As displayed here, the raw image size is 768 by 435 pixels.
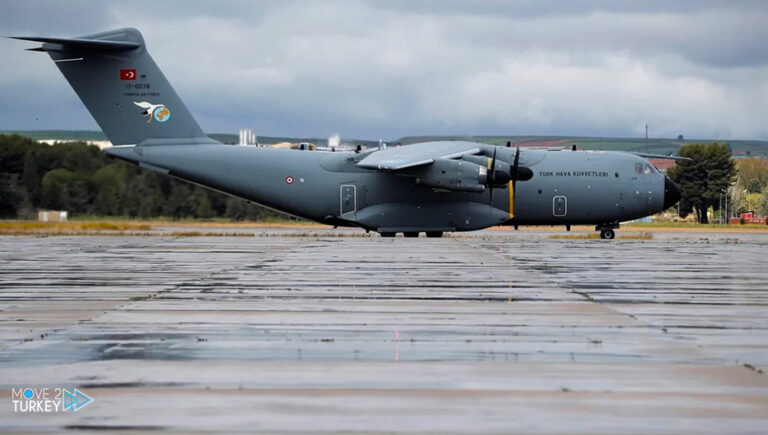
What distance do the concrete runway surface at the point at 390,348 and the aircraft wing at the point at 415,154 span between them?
15.6m

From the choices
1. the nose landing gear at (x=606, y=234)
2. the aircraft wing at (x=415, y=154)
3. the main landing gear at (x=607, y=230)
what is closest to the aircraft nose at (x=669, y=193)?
the main landing gear at (x=607, y=230)

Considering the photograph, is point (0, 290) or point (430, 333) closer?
point (430, 333)

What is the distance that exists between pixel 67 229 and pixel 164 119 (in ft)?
36.3

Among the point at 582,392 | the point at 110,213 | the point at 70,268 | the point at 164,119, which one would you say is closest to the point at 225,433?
the point at 582,392

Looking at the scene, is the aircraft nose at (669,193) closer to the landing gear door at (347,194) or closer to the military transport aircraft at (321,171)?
the military transport aircraft at (321,171)

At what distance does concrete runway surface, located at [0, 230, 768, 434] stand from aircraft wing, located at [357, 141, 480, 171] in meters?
15.6

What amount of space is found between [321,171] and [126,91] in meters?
8.56

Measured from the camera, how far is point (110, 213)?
55.9 meters

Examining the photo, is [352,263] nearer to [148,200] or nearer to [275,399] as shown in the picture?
[275,399]

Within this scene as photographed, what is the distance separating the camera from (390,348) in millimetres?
Result: 10891

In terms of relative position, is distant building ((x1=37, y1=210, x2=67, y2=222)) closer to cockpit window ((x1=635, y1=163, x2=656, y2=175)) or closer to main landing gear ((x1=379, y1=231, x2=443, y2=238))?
main landing gear ((x1=379, y1=231, x2=443, y2=238))

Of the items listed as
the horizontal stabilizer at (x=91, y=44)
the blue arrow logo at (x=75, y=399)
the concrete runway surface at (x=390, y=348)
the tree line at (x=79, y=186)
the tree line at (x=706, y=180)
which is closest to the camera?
the concrete runway surface at (x=390, y=348)

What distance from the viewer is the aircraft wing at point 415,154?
37.5 m

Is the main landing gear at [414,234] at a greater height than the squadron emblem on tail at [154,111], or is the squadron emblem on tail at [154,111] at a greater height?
the squadron emblem on tail at [154,111]
